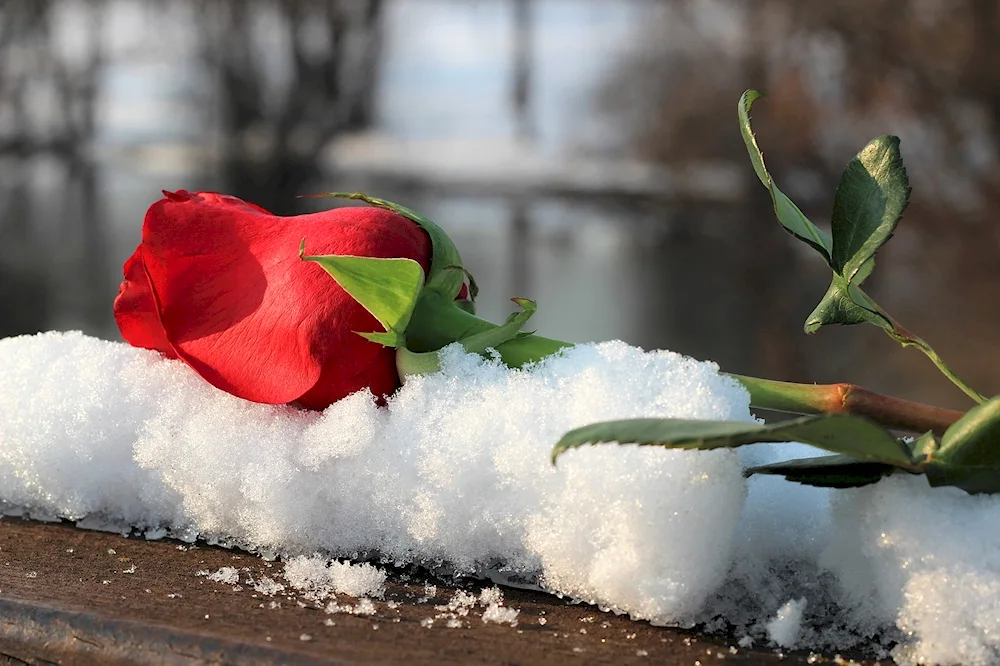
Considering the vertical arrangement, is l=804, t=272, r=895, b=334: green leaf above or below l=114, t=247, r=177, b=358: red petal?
above

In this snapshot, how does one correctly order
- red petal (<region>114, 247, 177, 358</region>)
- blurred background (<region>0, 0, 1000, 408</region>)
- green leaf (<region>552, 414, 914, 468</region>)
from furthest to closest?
blurred background (<region>0, 0, 1000, 408</region>), red petal (<region>114, 247, 177, 358</region>), green leaf (<region>552, 414, 914, 468</region>)

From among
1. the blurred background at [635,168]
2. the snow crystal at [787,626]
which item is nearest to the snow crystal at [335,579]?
the snow crystal at [787,626]

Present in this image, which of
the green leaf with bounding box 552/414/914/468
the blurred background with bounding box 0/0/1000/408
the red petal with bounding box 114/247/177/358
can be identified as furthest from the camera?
the blurred background with bounding box 0/0/1000/408

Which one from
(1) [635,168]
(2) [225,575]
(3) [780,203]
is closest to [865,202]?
(3) [780,203]

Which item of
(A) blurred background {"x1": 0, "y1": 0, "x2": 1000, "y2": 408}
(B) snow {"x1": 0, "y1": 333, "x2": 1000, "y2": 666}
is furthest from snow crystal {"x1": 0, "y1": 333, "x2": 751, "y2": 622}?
(A) blurred background {"x1": 0, "y1": 0, "x2": 1000, "y2": 408}

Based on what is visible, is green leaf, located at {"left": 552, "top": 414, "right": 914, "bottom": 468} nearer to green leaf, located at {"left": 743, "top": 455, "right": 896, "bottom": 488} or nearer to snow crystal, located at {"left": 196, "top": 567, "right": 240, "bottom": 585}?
green leaf, located at {"left": 743, "top": 455, "right": 896, "bottom": 488}

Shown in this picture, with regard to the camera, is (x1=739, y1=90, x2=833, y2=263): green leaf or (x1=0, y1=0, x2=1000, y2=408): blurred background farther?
(x1=0, y1=0, x2=1000, y2=408): blurred background

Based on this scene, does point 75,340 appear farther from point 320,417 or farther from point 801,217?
point 801,217

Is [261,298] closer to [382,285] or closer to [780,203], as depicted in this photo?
[382,285]
